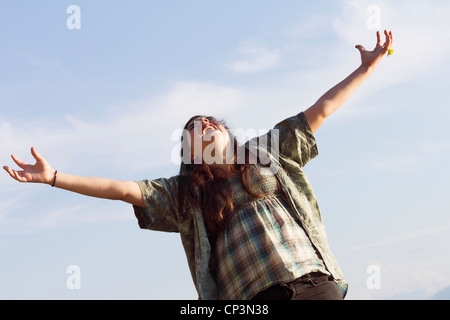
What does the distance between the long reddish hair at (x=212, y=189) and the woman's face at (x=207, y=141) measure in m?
0.07

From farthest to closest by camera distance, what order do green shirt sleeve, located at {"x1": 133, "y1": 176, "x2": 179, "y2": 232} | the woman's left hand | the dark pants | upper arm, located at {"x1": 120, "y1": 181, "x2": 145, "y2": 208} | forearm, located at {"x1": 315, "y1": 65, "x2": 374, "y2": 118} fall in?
1. the woman's left hand
2. forearm, located at {"x1": 315, "y1": 65, "x2": 374, "y2": 118}
3. green shirt sleeve, located at {"x1": 133, "y1": 176, "x2": 179, "y2": 232}
4. upper arm, located at {"x1": 120, "y1": 181, "x2": 145, "y2": 208}
5. the dark pants

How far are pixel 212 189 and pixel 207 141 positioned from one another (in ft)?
1.50

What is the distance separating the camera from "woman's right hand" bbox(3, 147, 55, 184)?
442cm

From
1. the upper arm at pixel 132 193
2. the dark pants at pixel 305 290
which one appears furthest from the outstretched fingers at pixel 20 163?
the dark pants at pixel 305 290

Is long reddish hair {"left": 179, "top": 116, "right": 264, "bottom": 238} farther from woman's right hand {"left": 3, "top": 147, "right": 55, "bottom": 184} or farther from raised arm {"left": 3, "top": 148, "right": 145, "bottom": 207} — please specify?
woman's right hand {"left": 3, "top": 147, "right": 55, "bottom": 184}

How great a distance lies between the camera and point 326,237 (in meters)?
4.95

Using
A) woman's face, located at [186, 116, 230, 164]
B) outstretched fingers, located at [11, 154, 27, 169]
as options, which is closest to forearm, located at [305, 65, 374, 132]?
woman's face, located at [186, 116, 230, 164]

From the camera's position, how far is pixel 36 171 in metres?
4.46

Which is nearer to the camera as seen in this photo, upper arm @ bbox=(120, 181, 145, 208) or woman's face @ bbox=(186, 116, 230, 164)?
upper arm @ bbox=(120, 181, 145, 208)

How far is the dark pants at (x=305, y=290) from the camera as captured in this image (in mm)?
4281

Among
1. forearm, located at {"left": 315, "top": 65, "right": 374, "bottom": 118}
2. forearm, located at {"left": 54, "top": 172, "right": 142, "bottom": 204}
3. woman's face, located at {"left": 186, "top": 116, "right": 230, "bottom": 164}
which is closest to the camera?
forearm, located at {"left": 54, "top": 172, "right": 142, "bottom": 204}

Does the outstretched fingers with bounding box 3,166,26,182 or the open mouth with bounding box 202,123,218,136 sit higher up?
the open mouth with bounding box 202,123,218,136
